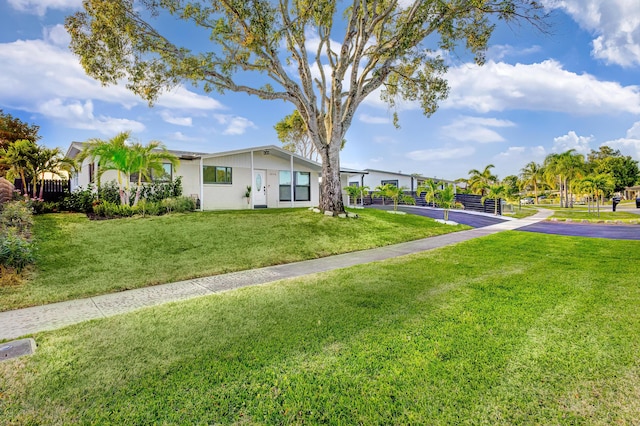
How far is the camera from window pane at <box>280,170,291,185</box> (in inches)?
763

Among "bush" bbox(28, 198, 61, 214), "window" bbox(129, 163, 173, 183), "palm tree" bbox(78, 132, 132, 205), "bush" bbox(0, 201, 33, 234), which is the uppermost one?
"palm tree" bbox(78, 132, 132, 205)

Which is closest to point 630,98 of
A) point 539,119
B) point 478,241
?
point 539,119

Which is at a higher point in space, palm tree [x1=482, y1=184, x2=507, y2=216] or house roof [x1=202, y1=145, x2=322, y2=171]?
house roof [x1=202, y1=145, x2=322, y2=171]

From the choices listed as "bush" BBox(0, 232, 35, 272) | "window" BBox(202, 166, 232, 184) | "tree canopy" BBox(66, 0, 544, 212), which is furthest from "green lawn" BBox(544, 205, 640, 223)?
"bush" BBox(0, 232, 35, 272)

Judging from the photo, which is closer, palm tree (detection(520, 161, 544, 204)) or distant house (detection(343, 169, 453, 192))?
distant house (detection(343, 169, 453, 192))

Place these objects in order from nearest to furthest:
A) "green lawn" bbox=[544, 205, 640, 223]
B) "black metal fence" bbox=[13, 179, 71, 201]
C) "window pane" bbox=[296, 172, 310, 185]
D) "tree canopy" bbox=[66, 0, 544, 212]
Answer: "tree canopy" bbox=[66, 0, 544, 212] < "black metal fence" bbox=[13, 179, 71, 201] < "green lawn" bbox=[544, 205, 640, 223] < "window pane" bbox=[296, 172, 310, 185]

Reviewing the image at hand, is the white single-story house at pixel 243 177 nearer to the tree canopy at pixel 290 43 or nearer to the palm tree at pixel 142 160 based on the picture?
the palm tree at pixel 142 160

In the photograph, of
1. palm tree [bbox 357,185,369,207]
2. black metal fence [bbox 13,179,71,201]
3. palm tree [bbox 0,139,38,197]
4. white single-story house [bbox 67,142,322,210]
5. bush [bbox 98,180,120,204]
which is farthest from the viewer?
palm tree [bbox 357,185,369,207]

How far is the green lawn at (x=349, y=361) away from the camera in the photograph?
2.19 metres

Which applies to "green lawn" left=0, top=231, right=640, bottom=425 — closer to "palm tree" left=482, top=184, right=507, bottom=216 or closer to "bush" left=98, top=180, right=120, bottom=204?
"bush" left=98, top=180, right=120, bottom=204

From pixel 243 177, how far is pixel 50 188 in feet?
28.6

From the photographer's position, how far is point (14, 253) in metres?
5.99

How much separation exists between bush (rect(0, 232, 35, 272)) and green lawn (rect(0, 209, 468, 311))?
269 mm

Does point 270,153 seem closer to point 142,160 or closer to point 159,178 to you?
point 159,178
